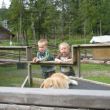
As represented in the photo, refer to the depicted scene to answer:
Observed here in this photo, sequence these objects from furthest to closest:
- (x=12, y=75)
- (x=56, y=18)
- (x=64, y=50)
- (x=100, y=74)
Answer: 1. (x=56, y=18)
2. (x=100, y=74)
3. (x=12, y=75)
4. (x=64, y=50)

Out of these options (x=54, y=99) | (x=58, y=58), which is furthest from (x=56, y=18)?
(x=54, y=99)

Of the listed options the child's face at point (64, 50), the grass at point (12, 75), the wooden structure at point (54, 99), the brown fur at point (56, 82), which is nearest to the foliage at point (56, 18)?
the grass at point (12, 75)

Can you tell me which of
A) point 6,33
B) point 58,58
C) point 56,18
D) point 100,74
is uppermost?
point 56,18

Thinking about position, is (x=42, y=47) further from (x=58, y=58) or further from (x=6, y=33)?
(x=6, y=33)

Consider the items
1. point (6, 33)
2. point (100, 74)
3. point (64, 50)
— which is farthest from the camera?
point (6, 33)

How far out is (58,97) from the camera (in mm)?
2514

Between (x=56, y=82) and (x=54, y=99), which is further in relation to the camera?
(x=56, y=82)

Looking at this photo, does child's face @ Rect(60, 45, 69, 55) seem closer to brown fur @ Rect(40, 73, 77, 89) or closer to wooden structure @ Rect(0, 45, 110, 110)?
brown fur @ Rect(40, 73, 77, 89)

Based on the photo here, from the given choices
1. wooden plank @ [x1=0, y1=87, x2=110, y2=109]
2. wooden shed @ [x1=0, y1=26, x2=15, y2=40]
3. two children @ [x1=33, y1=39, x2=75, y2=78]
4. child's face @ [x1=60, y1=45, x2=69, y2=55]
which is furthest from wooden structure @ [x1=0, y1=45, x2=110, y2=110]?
wooden shed @ [x1=0, y1=26, x2=15, y2=40]

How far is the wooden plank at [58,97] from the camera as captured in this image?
7.97 feet

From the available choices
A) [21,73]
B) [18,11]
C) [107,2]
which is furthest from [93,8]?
[21,73]

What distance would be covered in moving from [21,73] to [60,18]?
6268 centimetres

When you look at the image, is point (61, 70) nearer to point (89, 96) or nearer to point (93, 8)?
point (89, 96)

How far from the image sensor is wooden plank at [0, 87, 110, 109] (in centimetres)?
243
